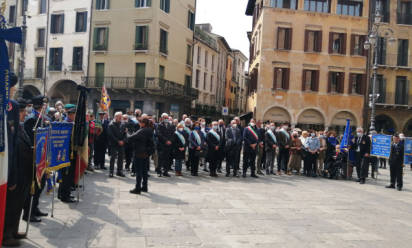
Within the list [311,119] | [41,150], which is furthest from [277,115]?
[41,150]

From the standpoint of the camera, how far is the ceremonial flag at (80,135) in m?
7.89

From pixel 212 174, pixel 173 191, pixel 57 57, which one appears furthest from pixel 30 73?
pixel 173 191

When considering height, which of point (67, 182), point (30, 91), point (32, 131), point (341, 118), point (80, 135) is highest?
point (30, 91)

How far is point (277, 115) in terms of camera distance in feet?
105

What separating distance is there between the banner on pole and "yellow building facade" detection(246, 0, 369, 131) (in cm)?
2658

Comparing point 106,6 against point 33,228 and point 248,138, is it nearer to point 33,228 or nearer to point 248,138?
point 248,138

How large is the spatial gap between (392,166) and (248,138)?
4.96 m

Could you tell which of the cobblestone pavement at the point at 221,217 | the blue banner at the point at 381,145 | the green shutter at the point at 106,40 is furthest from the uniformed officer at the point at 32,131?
the green shutter at the point at 106,40

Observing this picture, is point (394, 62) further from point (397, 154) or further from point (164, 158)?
point (164, 158)

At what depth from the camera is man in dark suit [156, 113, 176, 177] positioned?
12.7 meters

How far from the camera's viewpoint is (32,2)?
123 ft

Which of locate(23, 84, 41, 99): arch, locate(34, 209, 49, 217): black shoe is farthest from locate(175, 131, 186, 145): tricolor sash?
locate(23, 84, 41, 99): arch

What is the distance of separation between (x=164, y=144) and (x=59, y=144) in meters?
5.96

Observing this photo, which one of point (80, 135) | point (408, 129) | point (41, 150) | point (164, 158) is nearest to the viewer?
point (41, 150)
